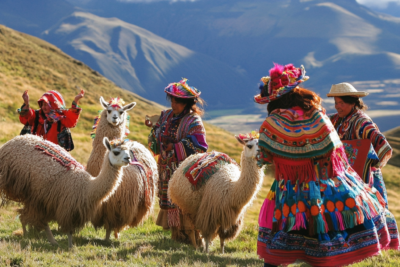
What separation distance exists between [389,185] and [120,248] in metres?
25.4

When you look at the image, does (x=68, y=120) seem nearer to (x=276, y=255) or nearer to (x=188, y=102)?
(x=188, y=102)

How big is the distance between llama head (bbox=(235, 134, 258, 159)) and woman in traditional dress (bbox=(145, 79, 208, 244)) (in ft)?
2.38

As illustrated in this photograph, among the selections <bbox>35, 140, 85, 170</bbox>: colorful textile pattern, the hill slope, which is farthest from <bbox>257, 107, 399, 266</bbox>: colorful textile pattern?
the hill slope

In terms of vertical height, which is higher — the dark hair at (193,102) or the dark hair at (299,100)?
the dark hair at (193,102)

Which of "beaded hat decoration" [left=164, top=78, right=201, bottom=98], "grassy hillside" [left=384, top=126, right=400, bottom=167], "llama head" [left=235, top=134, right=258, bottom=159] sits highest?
"grassy hillside" [left=384, top=126, right=400, bottom=167]

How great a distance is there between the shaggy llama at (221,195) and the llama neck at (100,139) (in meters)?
0.94

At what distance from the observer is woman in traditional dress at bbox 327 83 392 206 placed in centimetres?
411

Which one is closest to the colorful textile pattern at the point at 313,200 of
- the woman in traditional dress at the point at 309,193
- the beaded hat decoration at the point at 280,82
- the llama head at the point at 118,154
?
the woman in traditional dress at the point at 309,193

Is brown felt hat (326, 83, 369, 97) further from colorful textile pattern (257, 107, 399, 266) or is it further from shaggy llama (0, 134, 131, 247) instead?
shaggy llama (0, 134, 131, 247)

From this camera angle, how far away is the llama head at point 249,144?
469 centimetres

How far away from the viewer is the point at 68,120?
5.97 metres

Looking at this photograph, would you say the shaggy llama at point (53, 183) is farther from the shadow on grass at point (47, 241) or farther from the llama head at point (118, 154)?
the shadow on grass at point (47, 241)

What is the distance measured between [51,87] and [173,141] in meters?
27.5

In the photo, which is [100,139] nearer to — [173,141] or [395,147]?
[173,141]
